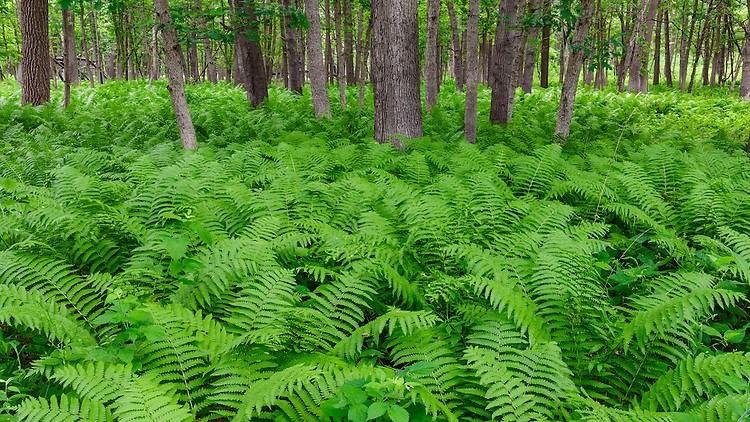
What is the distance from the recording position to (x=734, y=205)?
4.85 m

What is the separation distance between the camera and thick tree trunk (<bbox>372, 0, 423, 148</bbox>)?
6956mm

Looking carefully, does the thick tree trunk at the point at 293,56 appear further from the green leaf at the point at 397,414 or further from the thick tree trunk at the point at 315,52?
the green leaf at the point at 397,414

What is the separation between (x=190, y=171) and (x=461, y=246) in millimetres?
3211

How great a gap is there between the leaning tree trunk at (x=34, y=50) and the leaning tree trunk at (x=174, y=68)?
7156 mm

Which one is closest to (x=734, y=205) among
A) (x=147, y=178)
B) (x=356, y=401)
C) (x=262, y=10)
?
(x=356, y=401)

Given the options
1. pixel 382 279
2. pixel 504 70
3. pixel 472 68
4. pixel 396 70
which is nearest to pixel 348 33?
pixel 504 70

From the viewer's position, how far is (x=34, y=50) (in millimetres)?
11992

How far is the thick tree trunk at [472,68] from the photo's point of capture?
24.2 feet

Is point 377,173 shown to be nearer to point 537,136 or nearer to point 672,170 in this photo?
point 672,170

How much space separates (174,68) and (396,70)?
288cm

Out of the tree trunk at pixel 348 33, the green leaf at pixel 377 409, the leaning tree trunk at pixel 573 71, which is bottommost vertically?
the green leaf at pixel 377 409

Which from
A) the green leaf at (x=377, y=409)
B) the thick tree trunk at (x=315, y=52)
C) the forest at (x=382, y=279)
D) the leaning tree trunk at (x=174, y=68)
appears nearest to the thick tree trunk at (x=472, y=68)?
the forest at (x=382, y=279)

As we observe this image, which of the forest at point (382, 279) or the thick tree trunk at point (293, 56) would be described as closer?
the forest at point (382, 279)

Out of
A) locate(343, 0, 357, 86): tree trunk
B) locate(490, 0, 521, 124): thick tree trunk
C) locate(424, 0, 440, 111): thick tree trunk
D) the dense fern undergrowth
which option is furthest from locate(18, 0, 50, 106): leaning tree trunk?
locate(490, 0, 521, 124): thick tree trunk
